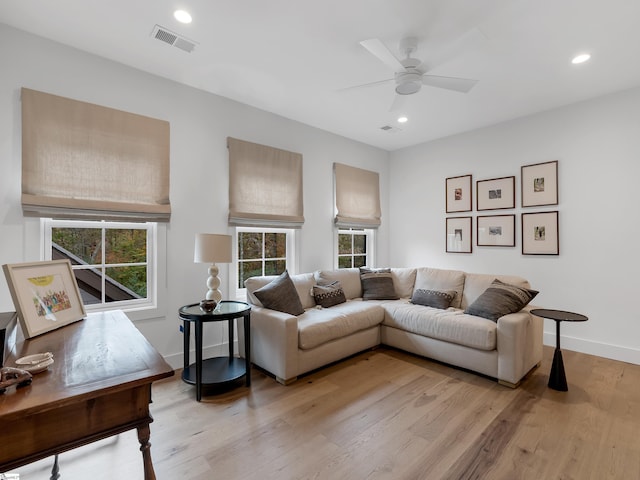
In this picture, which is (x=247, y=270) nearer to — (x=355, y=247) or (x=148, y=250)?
(x=148, y=250)

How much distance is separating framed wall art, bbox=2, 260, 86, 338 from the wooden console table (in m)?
0.15

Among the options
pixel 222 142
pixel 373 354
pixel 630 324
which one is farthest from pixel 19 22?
pixel 630 324

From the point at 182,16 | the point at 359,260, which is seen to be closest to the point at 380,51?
the point at 182,16

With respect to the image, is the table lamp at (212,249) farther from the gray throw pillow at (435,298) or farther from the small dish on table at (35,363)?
the gray throw pillow at (435,298)

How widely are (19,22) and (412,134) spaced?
4381 millimetres

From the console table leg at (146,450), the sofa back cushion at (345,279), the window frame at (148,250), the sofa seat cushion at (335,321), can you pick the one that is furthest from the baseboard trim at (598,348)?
the window frame at (148,250)

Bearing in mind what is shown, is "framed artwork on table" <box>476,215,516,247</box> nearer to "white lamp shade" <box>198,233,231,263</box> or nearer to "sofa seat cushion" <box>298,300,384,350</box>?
"sofa seat cushion" <box>298,300,384,350</box>

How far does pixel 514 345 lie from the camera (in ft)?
8.99

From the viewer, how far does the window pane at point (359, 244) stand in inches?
205

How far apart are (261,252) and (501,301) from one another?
268cm

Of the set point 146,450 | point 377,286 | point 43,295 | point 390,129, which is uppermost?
point 390,129

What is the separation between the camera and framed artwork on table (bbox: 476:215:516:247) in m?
4.19

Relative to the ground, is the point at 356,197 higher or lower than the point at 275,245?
higher

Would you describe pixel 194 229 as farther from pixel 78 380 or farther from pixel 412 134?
pixel 412 134
